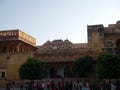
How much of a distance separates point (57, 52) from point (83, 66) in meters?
5.96

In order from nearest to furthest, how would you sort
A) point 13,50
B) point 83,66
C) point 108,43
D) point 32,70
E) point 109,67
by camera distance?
point 109,67 → point 32,70 → point 83,66 → point 108,43 → point 13,50

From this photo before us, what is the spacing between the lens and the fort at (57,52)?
38562 mm

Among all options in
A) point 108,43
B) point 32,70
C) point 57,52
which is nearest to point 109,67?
point 32,70

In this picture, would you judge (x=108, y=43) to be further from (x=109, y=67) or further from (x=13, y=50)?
(x=13, y=50)

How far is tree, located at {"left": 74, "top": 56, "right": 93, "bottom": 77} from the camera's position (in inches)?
1366

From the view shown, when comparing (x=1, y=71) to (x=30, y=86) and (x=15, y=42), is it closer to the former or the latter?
(x=15, y=42)

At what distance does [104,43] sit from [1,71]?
52.1 ft

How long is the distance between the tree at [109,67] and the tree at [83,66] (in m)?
3.67

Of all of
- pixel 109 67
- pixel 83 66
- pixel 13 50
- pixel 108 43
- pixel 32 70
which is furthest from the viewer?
pixel 13 50

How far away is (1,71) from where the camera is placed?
40.0 meters

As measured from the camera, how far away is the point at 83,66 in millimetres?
34562

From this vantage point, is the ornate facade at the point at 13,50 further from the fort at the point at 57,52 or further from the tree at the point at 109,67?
the tree at the point at 109,67

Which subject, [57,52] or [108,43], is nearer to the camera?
[57,52]

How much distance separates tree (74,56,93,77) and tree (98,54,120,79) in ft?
12.0
